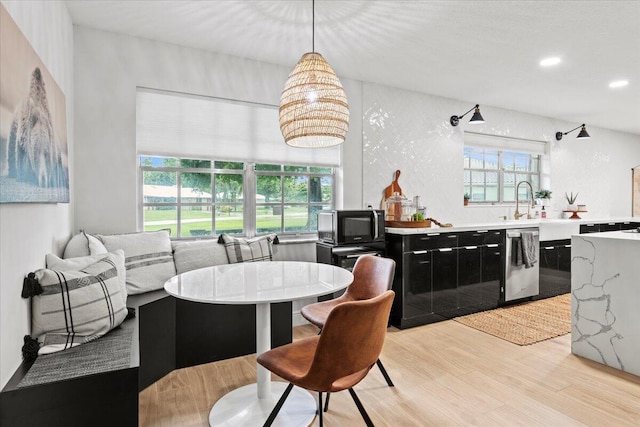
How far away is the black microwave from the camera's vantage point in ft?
11.3

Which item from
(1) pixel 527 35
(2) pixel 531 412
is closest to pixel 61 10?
(1) pixel 527 35

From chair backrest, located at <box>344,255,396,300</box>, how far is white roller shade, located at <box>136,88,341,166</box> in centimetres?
162

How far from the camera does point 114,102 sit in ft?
9.85

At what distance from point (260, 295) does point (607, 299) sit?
2648 millimetres

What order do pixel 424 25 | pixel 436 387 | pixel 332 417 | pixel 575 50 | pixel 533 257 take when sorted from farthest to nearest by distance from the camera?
pixel 533 257 < pixel 575 50 < pixel 424 25 < pixel 436 387 < pixel 332 417

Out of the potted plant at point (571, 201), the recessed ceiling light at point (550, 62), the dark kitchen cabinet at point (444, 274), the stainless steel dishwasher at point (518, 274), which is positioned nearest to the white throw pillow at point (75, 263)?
the dark kitchen cabinet at point (444, 274)

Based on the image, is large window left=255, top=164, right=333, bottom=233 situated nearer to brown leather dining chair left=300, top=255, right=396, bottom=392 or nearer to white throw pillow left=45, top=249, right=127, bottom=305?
brown leather dining chair left=300, top=255, right=396, bottom=392

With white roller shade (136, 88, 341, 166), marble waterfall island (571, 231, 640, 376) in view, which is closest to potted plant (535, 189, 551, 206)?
marble waterfall island (571, 231, 640, 376)

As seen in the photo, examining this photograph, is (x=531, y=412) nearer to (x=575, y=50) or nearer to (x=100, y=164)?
(x=575, y=50)

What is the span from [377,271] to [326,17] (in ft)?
6.38

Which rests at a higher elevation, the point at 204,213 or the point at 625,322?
the point at 204,213

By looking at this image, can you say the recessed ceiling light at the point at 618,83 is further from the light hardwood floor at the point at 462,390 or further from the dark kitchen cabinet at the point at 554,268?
the light hardwood floor at the point at 462,390

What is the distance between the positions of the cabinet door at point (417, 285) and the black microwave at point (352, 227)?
0.38m

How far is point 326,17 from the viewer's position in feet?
9.00
